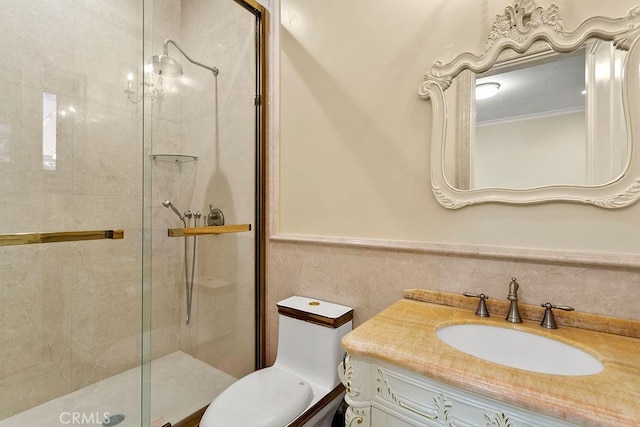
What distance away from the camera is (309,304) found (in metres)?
1.52

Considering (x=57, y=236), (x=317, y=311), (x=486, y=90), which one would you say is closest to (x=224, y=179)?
(x=57, y=236)

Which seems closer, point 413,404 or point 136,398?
point 413,404

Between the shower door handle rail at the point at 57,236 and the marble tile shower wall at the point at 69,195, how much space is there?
0.13 feet

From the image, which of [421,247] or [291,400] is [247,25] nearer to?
[421,247]

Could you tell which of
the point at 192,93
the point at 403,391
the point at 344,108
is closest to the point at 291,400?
the point at 403,391

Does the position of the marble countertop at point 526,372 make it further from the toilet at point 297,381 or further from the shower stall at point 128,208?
the shower stall at point 128,208

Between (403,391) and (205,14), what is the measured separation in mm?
2337

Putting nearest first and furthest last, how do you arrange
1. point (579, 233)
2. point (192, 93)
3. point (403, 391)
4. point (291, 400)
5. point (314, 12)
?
point (403, 391)
point (579, 233)
point (291, 400)
point (314, 12)
point (192, 93)

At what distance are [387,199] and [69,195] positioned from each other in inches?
65.1

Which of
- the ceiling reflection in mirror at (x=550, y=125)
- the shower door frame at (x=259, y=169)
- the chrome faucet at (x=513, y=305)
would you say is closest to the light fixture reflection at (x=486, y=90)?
the ceiling reflection in mirror at (x=550, y=125)

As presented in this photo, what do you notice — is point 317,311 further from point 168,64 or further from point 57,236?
point 168,64

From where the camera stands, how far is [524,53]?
108 centimetres

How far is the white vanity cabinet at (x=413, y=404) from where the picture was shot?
0.65 m

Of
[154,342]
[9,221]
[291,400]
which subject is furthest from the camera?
[154,342]
